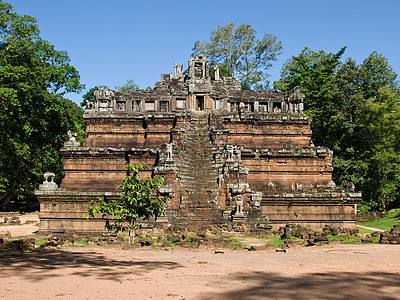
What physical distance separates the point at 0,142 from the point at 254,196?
24.0m

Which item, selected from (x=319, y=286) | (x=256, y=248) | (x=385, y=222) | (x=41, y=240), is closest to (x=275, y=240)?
(x=256, y=248)

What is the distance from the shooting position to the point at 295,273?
962 cm

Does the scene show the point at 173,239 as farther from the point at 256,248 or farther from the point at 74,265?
the point at 74,265

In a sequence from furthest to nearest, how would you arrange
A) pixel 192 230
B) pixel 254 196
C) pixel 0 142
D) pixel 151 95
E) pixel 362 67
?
1. pixel 362 67
2. pixel 0 142
3. pixel 151 95
4. pixel 254 196
5. pixel 192 230

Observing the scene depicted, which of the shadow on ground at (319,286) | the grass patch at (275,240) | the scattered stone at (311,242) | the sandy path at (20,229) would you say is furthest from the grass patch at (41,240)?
the scattered stone at (311,242)

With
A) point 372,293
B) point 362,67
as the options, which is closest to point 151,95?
point 372,293

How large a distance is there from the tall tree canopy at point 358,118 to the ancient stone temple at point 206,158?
11.2 meters

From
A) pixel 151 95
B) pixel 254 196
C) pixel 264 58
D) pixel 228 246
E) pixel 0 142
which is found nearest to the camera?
pixel 228 246

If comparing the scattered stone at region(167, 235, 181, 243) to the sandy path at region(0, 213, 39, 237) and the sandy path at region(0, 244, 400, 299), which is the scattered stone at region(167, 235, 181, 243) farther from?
the sandy path at region(0, 213, 39, 237)

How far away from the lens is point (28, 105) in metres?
29.5

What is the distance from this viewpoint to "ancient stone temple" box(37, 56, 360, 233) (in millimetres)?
19734

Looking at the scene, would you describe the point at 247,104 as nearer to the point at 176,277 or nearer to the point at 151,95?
the point at 151,95

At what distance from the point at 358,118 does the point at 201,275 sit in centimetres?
2953

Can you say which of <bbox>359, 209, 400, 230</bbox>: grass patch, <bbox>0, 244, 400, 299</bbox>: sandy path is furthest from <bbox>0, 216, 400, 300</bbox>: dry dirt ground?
<bbox>359, 209, 400, 230</bbox>: grass patch
